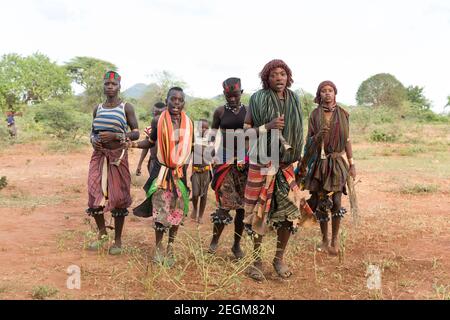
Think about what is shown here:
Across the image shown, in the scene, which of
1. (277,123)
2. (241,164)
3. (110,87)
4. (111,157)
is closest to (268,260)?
(241,164)

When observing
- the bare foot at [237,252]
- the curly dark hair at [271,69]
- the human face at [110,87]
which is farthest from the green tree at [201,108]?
the curly dark hair at [271,69]

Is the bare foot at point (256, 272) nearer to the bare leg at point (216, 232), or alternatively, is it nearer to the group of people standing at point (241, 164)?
the group of people standing at point (241, 164)

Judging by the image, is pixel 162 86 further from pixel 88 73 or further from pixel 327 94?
pixel 327 94

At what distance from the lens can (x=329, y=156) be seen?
4.62 m

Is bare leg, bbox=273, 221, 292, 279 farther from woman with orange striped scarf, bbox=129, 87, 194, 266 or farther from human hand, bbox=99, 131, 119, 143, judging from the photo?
human hand, bbox=99, 131, 119, 143

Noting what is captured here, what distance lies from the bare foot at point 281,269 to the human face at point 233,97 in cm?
150

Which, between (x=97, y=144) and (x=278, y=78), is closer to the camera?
(x=278, y=78)

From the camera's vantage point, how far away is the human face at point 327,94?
456 cm

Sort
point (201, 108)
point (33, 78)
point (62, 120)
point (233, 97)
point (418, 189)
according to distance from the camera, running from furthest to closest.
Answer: point (33, 78)
point (201, 108)
point (62, 120)
point (418, 189)
point (233, 97)

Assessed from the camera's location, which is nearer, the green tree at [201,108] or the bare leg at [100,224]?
the bare leg at [100,224]

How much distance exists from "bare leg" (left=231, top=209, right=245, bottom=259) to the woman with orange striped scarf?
0.50m

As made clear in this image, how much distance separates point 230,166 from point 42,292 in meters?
1.88

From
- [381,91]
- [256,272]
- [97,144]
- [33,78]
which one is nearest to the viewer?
[256,272]

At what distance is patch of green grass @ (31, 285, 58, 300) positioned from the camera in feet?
10.5
